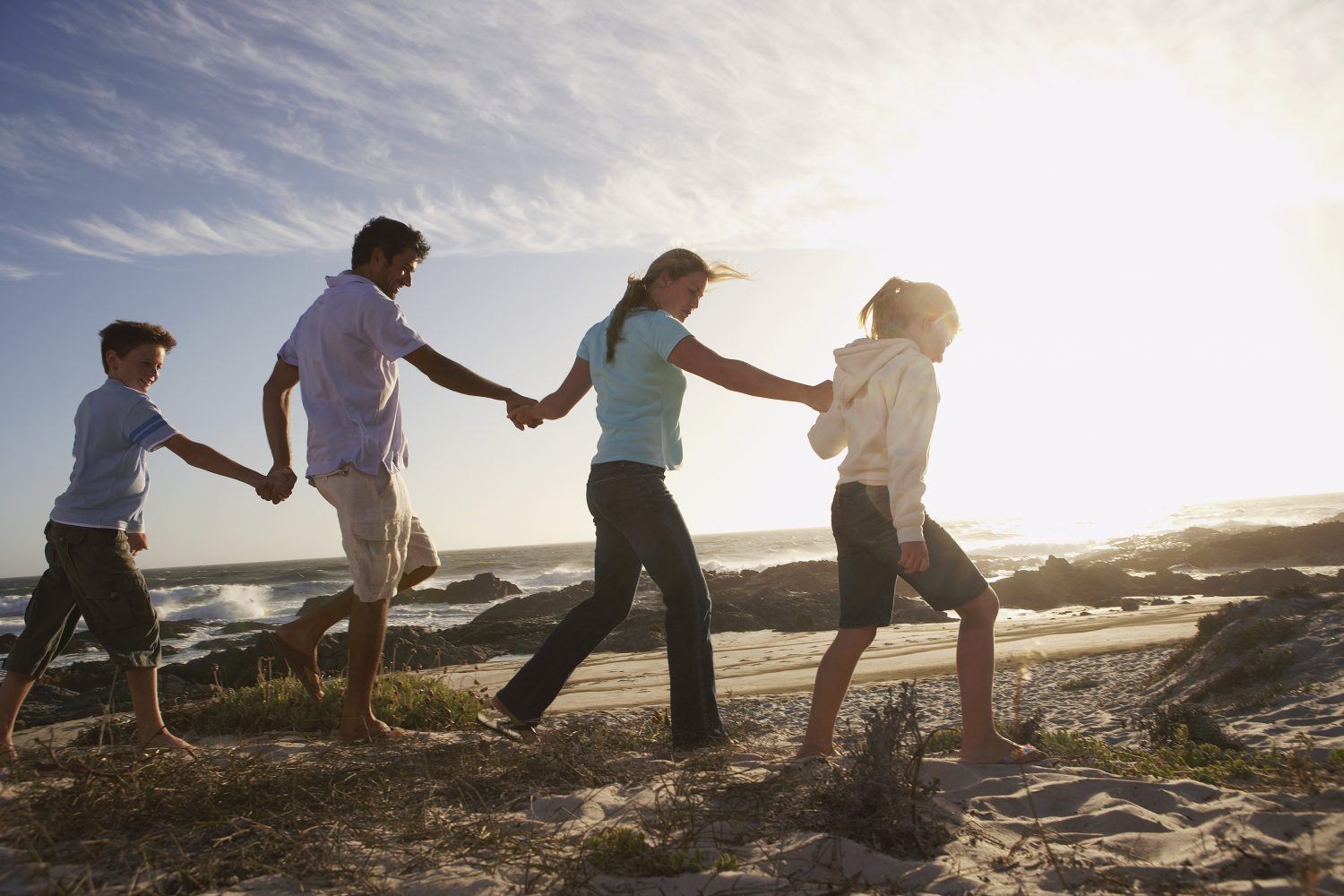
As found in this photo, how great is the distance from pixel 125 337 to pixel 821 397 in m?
3.14

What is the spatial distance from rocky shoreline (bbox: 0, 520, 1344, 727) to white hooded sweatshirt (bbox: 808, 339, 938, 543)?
2.89 metres

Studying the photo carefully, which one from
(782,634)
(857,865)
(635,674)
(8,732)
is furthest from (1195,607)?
(8,732)

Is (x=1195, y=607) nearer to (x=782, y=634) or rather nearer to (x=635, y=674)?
(x=782, y=634)

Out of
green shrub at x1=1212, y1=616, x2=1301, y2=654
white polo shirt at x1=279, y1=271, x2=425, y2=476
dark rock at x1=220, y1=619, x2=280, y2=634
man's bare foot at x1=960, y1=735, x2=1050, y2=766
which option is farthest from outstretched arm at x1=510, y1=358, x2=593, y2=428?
dark rock at x1=220, y1=619, x2=280, y2=634

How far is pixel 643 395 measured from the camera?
3797mm

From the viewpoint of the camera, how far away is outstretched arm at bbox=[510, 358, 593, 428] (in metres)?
4.15

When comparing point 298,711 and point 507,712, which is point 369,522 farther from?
point 298,711

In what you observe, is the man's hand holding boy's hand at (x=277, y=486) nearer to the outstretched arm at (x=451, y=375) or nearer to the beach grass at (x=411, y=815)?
the outstretched arm at (x=451, y=375)

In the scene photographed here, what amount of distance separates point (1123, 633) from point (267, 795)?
8993mm

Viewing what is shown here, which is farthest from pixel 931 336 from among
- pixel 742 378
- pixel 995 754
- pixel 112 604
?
pixel 112 604

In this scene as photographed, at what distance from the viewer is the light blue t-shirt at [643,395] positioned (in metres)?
3.75

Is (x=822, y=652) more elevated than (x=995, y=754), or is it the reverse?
(x=995, y=754)

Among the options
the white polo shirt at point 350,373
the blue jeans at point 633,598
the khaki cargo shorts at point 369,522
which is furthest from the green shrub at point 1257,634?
the white polo shirt at point 350,373

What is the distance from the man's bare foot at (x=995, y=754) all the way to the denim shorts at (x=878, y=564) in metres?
0.54
